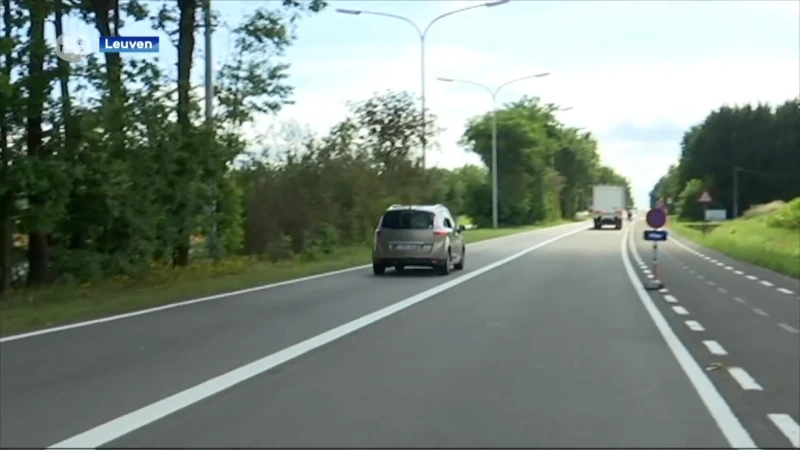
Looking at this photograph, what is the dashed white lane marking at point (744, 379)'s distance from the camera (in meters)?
10.2

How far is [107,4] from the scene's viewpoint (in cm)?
2639

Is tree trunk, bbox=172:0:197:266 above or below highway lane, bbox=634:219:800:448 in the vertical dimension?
above

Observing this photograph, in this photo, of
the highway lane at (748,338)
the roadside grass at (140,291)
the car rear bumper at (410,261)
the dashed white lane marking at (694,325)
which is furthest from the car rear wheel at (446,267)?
the dashed white lane marking at (694,325)

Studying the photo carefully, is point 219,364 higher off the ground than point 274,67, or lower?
lower

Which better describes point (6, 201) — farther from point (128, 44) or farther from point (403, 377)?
point (403, 377)

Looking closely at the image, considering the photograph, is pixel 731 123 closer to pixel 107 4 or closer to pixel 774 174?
pixel 774 174

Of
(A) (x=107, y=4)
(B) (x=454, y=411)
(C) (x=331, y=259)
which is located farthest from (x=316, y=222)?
(B) (x=454, y=411)

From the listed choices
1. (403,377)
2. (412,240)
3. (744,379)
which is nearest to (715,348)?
Answer: (744,379)

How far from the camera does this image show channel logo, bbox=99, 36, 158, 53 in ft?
80.0

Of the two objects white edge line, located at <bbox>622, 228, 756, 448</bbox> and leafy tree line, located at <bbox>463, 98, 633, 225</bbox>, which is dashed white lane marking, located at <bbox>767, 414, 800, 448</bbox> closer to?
white edge line, located at <bbox>622, 228, 756, 448</bbox>

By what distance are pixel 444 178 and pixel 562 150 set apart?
84.9 meters

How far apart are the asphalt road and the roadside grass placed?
0.92 m

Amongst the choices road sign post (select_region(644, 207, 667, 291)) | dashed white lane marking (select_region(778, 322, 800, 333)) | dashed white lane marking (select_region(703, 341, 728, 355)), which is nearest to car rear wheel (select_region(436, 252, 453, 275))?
road sign post (select_region(644, 207, 667, 291))

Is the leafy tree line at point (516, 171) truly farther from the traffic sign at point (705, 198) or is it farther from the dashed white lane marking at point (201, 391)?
the dashed white lane marking at point (201, 391)
